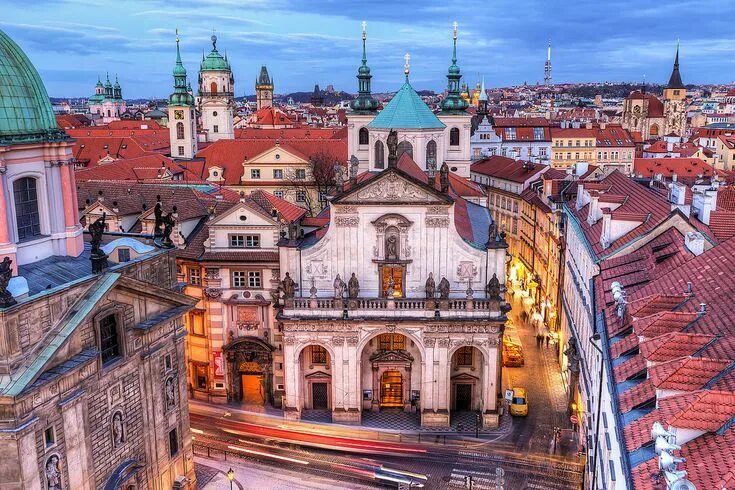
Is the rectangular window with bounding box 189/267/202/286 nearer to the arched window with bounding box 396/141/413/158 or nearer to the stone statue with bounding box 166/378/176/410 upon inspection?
the stone statue with bounding box 166/378/176/410

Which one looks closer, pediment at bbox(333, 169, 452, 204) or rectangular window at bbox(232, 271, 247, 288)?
pediment at bbox(333, 169, 452, 204)

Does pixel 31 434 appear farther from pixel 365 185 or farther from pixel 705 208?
pixel 705 208

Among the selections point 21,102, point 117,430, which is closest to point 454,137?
point 21,102

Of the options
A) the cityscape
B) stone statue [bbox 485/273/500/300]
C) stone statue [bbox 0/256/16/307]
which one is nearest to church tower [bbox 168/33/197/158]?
the cityscape

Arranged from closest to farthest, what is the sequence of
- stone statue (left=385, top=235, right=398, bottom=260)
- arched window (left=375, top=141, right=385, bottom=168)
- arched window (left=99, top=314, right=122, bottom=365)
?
1. arched window (left=99, top=314, right=122, bottom=365)
2. stone statue (left=385, top=235, right=398, bottom=260)
3. arched window (left=375, top=141, right=385, bottom=168)

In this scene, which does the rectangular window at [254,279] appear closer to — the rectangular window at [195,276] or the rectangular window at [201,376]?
the rectangular window at [195,276]

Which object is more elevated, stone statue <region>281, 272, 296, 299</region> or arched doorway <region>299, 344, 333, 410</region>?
stone statue <region>281, 272, 296, 299</region>

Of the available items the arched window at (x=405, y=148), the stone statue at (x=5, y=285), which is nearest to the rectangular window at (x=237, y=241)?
the stone statue at (x=5, y=285)
